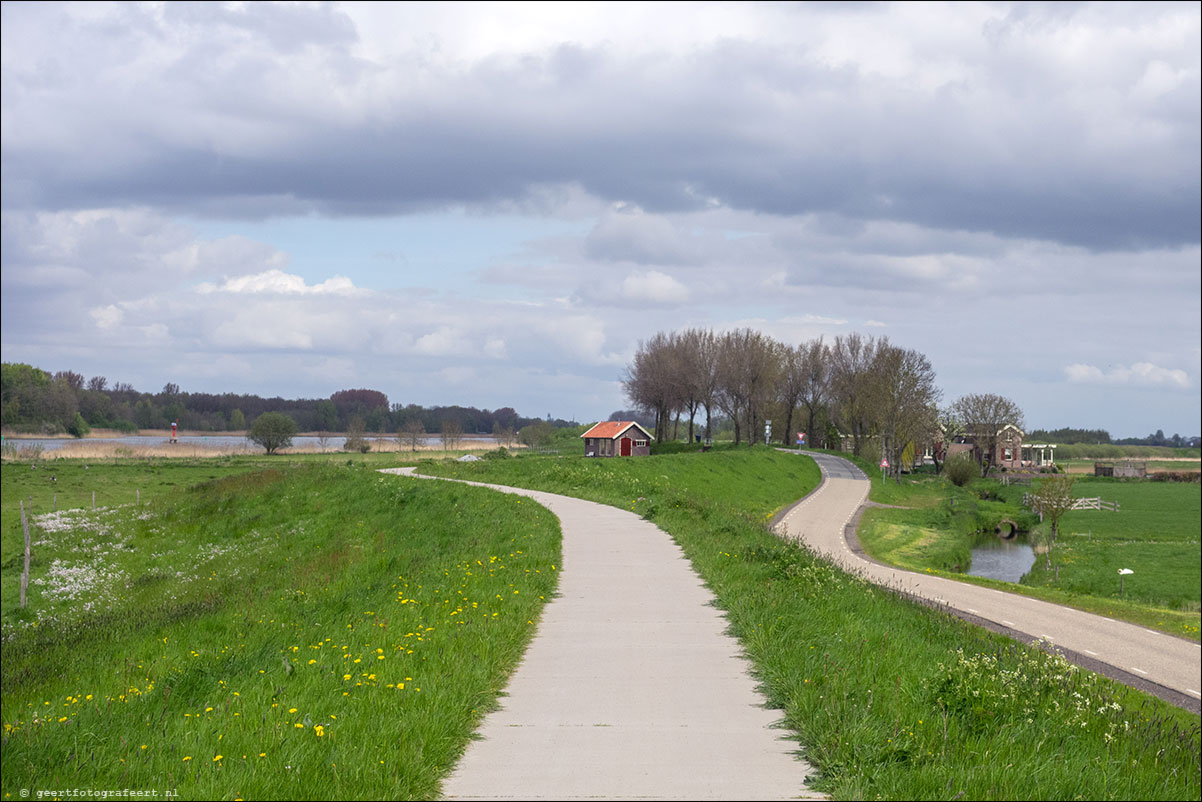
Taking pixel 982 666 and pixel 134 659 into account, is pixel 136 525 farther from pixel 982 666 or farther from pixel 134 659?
pixel 982 666

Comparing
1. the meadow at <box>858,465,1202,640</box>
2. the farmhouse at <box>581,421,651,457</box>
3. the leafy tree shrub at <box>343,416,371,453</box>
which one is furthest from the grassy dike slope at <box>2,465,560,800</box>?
the leafy tree shrub at <box>343,416,371,453</box>

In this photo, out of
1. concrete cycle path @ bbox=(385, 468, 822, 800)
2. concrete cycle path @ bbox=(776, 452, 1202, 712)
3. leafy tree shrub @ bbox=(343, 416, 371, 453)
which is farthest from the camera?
leafy tree shrub @ bbox=(343, 416, 371, 453)

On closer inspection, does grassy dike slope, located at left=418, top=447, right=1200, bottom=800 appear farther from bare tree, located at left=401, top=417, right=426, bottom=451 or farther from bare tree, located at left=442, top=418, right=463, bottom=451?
bare tree, located at left=442, top=418, right=463, bottom=451

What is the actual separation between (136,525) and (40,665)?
2618 centimetres

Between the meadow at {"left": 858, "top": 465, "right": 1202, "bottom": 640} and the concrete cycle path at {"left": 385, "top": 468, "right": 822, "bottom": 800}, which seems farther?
the meadow at {"left": 858, "top": 465, "right": 1202, "bottom": 640}

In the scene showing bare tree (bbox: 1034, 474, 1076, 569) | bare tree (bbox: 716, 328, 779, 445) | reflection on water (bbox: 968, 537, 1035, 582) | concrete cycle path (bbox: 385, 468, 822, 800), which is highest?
bare tree (bbox: 716, 328, 779, 445)

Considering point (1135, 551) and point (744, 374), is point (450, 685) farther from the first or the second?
point (744, 374)

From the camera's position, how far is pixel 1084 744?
7168 mm

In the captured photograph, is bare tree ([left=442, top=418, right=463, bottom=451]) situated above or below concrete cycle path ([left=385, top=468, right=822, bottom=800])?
above

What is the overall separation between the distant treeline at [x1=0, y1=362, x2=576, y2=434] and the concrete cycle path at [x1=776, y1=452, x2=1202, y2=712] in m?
103

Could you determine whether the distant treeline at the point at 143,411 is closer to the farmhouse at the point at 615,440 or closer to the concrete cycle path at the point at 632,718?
the farmhouse at the point at 615,440

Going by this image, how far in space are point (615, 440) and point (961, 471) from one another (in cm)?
3566

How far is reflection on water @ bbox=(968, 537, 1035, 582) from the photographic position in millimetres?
50688

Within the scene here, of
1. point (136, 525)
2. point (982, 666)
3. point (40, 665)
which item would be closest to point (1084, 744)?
point (982, 666)
